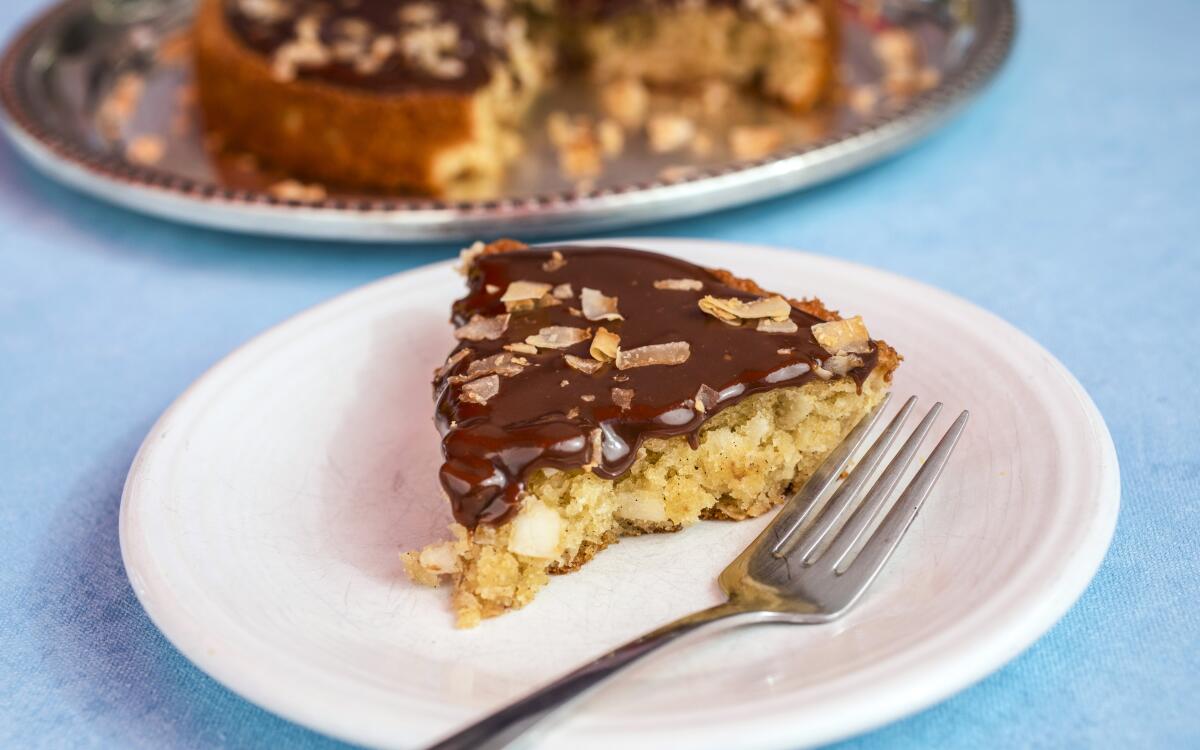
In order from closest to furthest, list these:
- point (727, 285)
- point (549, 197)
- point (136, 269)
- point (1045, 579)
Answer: point (1045, 579) → point (727, 285) → point (549, 197) → point (136, 269)

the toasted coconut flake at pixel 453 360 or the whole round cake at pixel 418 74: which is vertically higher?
the toasted coconut flake at pixel 453 360

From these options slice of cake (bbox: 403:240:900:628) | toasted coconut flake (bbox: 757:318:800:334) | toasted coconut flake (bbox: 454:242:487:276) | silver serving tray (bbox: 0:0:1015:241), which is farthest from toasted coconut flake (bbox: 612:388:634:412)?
silver serving tray (bbox: 0:0:1015:241)

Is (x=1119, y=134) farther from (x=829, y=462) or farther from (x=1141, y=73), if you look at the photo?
(x=829, y=462)

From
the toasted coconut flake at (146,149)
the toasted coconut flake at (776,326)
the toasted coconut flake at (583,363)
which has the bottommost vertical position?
the toasted coconut flake at (146,149)

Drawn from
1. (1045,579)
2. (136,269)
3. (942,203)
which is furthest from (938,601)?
(136,269)

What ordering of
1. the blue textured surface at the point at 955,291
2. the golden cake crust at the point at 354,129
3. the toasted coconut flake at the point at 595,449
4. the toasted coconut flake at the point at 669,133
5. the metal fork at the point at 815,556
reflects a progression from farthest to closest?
1. the toasted coconut flake at the point at 669,133
2. the golden cake crust at the point at 354,129
3. the toasted coconut flake at the point at 595,449
4. the blue textured surface at the point at 955,291
5. the metal fork at the point at 815,556

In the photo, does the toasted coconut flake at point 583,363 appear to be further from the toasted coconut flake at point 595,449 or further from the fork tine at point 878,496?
the fork tine at point 878,496

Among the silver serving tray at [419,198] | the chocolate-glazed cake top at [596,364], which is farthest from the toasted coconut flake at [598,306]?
the silver serving tray at [419,198]

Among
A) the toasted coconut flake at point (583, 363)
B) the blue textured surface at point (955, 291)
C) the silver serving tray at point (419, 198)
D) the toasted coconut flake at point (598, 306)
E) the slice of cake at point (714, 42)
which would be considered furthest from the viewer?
the slice of cake at point (714, 42)
